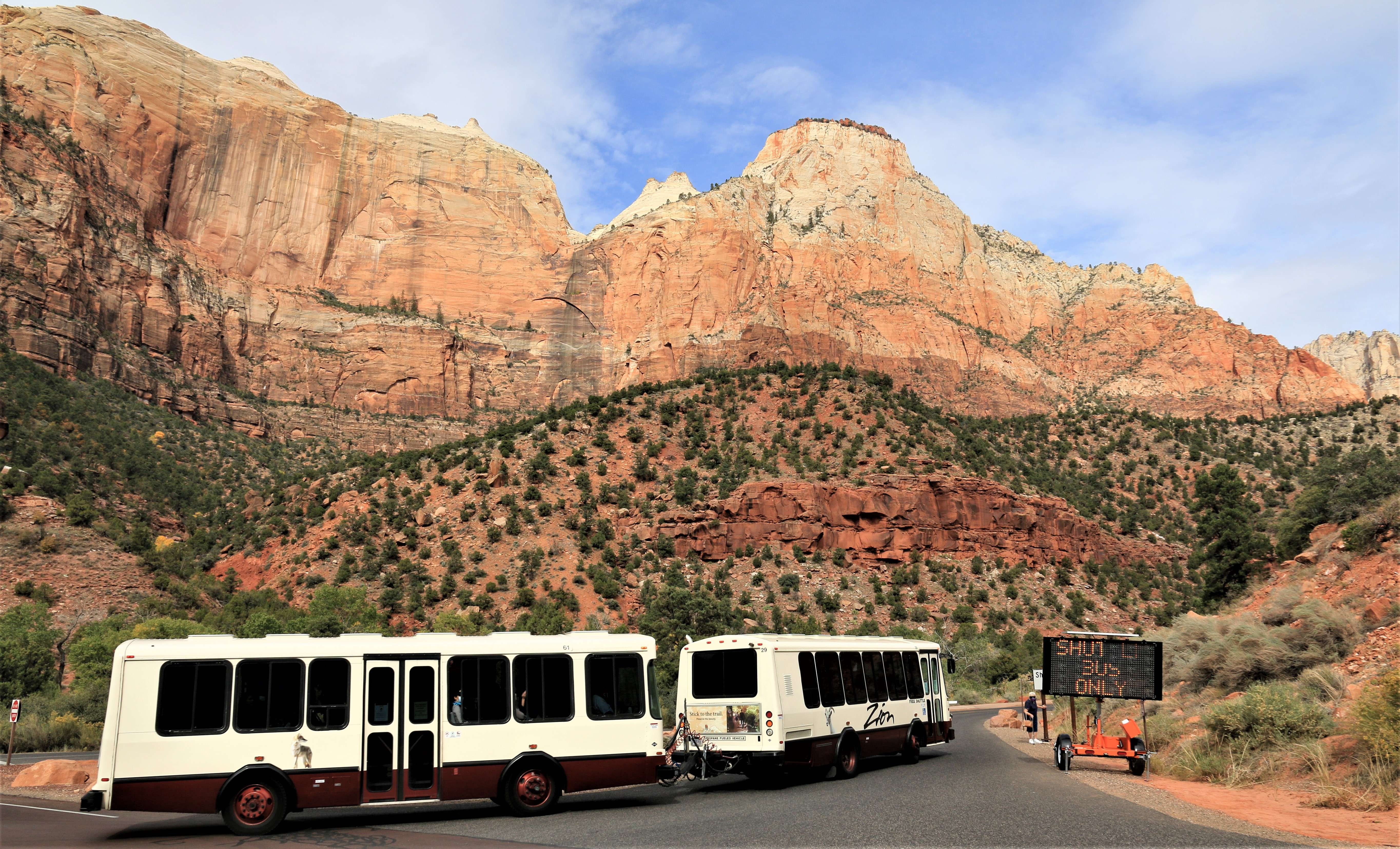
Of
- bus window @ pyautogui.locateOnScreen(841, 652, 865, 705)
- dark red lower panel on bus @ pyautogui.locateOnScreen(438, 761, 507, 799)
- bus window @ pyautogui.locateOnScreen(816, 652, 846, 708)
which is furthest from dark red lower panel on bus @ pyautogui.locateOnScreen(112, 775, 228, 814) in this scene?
bus window @ pyautogui.locateOnScreen(841, 652, 865, 705)

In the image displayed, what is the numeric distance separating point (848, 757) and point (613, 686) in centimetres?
653

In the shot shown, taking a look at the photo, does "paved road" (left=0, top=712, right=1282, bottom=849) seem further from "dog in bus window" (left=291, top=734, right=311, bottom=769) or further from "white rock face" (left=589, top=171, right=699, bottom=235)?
"white rock face" (left=589, top=171, right=699, bottom=235)

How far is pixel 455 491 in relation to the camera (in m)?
57.0

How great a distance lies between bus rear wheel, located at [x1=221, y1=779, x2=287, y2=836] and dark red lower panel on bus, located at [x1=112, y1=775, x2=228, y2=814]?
24 centimetres

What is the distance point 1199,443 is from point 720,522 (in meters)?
44.5

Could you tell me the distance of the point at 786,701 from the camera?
17.6 metres

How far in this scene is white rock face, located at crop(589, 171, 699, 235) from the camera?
413 ft

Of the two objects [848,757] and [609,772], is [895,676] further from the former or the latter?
[609,772]

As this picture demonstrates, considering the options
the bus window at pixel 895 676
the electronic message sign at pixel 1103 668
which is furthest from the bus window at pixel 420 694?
the electronic message sign at pixel 1103 668

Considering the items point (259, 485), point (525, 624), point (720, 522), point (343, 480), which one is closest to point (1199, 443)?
point (720, 522)

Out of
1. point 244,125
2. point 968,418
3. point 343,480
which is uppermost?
point 244,125

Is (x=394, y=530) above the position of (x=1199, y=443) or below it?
below

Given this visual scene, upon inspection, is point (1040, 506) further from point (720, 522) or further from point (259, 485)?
point (259, 485)

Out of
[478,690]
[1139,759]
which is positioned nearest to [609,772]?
[478,690]
